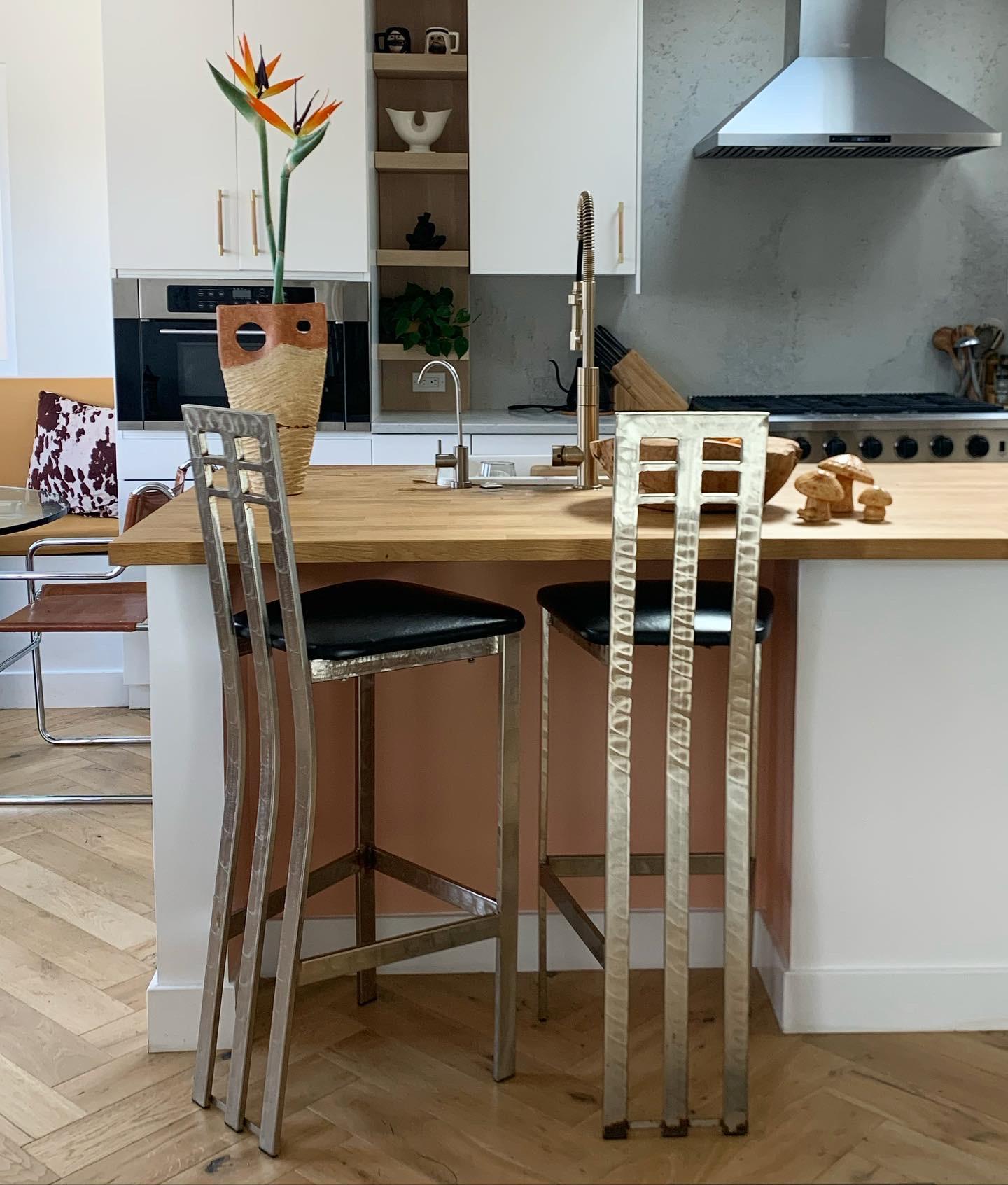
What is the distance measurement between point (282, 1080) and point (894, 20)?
407cm

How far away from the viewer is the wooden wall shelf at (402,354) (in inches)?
174

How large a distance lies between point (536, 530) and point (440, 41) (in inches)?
108

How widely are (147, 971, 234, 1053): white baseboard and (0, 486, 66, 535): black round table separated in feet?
3.72

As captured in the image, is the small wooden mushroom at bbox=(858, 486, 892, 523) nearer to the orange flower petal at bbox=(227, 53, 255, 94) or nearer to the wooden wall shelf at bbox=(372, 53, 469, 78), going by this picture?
the orange flower petal at bbox=(227, 53, 255, 94)

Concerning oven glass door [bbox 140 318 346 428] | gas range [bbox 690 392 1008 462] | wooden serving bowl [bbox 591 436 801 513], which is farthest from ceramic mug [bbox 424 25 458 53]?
wooden serving bowl [bbox 591 436 801 513]

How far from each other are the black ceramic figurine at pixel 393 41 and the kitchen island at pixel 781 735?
2333 mm

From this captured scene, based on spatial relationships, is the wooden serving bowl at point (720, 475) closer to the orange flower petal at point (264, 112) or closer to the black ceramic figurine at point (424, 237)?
the orange flower petal at point (264, 112)

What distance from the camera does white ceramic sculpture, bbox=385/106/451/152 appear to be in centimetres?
420

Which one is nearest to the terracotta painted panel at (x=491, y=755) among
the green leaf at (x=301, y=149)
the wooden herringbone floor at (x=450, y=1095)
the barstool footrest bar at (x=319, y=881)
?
the barstool footrest bar at (x=319, y=881)

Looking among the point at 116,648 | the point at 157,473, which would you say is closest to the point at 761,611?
the point at 157,473

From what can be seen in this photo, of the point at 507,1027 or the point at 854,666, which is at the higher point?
the point at 854,666

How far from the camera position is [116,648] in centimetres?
435

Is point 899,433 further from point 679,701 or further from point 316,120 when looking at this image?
point 679,701

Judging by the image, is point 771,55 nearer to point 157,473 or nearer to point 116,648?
point 157,473
